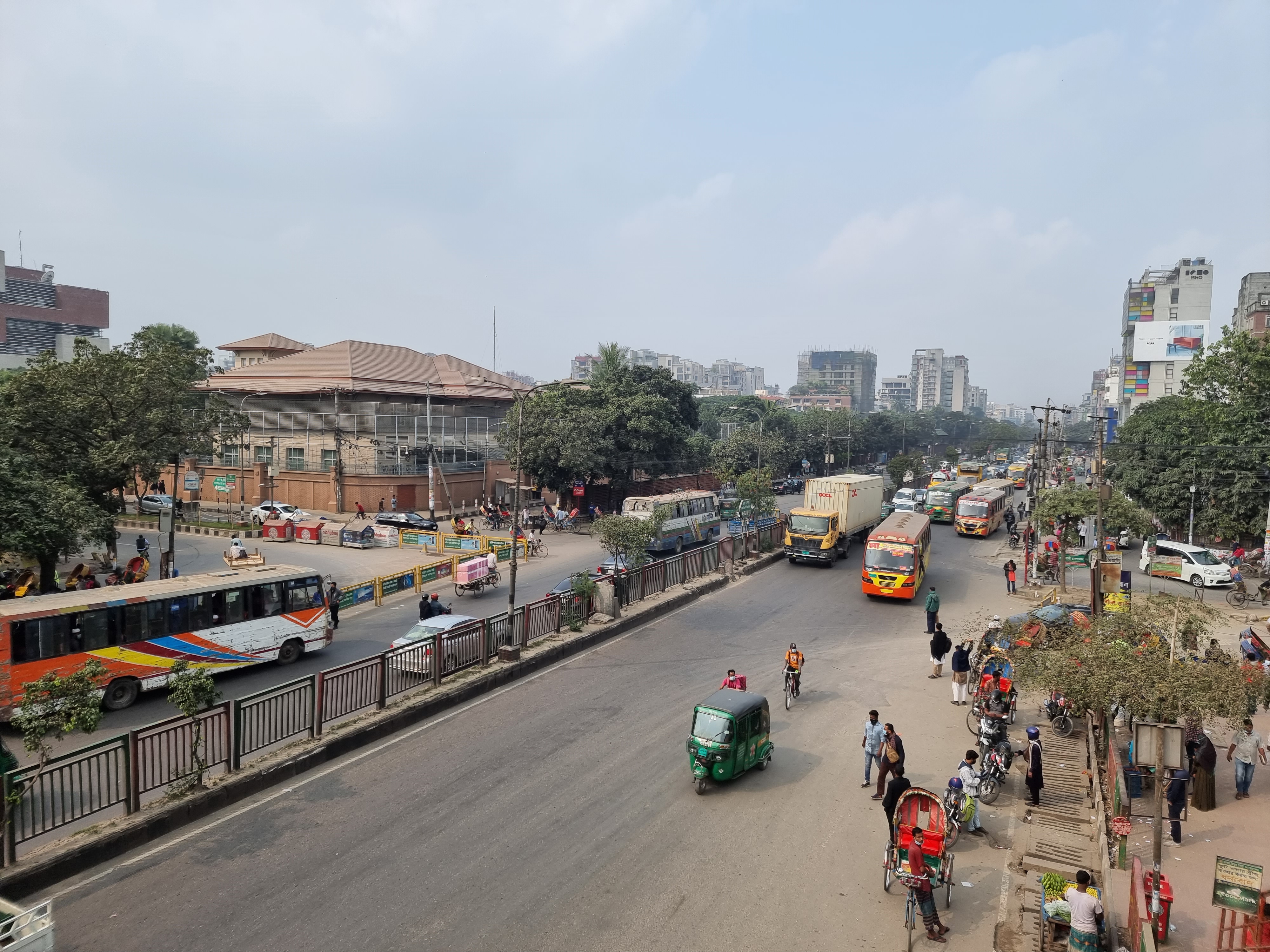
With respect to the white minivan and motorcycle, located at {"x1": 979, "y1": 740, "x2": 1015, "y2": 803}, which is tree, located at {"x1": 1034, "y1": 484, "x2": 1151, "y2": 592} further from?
motorcycle, located at {"x1": 979, "y1": 740, "x2": 1015, "y2": 803}

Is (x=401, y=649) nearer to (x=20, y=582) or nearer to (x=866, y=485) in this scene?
(x=20, y=582)

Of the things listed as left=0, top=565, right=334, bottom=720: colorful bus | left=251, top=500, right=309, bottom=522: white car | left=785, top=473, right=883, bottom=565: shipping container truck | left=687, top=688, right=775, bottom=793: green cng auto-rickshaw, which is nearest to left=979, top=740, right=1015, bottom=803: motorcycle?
left=687, top=688, right=775, bottom=793: green cng auto-rickshaw

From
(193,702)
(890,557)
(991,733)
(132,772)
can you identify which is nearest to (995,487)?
(890,557)

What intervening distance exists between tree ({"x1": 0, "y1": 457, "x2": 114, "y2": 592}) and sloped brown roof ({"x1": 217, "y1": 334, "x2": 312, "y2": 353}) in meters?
62.1

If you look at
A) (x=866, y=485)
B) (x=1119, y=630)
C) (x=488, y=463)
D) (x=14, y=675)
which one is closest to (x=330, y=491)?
(x=488, y=463)

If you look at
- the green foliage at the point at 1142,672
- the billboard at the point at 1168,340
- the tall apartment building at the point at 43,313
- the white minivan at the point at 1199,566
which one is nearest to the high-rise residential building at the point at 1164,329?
the billboard at the point at 1168,340

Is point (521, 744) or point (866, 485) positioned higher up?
point (866, 485)

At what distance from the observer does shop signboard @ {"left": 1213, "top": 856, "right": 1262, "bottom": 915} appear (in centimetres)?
725

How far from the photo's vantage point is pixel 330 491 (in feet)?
156

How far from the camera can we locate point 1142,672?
1038cm

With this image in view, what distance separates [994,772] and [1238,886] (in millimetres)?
4978

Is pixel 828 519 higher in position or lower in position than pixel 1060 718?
higher

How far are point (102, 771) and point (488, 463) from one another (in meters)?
42.6

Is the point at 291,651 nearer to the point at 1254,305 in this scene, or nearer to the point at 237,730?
the point at 237,730
